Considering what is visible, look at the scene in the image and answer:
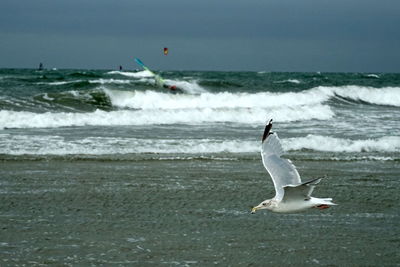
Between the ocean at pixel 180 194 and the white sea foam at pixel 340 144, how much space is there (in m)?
0.03

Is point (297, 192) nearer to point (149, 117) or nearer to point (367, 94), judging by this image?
point (149, 117)

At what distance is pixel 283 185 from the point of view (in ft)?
21.1

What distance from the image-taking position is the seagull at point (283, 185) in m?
6.08

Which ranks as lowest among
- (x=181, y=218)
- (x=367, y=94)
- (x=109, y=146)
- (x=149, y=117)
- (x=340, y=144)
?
(x=181, y=218)

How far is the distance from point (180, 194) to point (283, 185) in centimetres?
242

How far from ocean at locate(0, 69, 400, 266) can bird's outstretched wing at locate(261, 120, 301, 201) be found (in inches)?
24.1

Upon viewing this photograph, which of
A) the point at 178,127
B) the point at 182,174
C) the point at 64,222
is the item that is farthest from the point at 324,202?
the point at 178,127

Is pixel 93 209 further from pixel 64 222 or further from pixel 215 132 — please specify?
pixel 215 132

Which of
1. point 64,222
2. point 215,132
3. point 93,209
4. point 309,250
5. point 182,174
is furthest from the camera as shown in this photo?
point 215,132

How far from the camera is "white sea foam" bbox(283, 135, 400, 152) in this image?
1322cm

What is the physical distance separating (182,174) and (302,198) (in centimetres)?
399

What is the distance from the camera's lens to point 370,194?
346 inches

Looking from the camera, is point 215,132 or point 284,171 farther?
point 215,132

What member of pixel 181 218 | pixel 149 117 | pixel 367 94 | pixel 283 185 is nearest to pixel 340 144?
pixel 149 117
